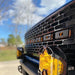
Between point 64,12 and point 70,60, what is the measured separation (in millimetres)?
796

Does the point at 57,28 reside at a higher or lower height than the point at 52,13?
lower

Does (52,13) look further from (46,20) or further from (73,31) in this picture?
(73,31)

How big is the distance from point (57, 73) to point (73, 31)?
2.07ft

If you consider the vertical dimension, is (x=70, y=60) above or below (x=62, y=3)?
below

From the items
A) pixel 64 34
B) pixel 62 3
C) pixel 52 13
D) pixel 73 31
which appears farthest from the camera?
pixel 52 13

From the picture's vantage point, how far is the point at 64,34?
1607 mm

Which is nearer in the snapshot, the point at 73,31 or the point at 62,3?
the point at 73,31

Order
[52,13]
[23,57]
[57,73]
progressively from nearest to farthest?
[57,73]
[52,13]
[23,57]

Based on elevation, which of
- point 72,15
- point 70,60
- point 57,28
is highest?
point 72,15

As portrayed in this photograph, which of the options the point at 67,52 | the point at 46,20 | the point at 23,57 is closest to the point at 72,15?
the point at 67,52

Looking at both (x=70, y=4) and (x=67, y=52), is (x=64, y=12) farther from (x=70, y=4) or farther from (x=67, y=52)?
(x=67, y=52)

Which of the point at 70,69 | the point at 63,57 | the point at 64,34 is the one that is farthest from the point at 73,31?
the point at 70,69

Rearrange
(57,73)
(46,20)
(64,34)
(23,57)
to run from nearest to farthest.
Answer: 1. (57,73)
2. (64,34)
3. (46,20)
4. (23,57)

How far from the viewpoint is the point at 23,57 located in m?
4.08
